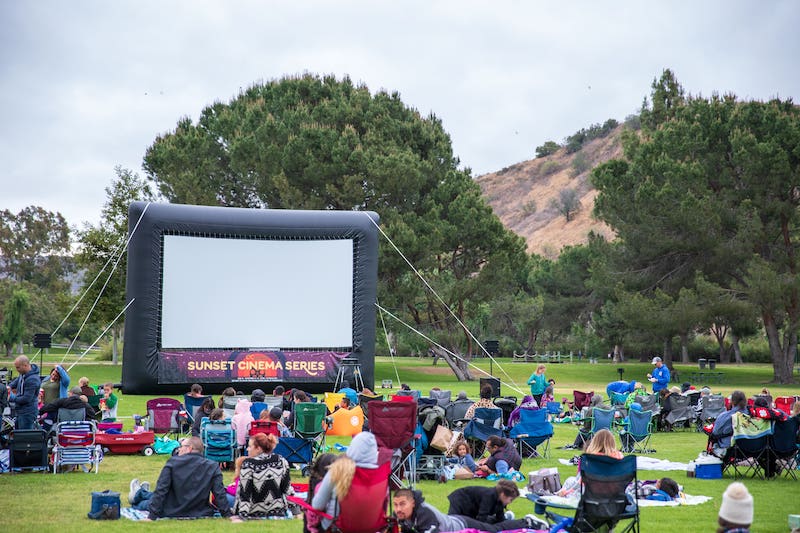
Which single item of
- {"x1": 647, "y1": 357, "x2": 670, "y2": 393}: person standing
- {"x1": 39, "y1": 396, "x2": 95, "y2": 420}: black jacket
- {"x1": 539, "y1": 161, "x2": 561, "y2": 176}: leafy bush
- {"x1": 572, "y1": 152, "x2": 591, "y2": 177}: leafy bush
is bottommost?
{"x1": 39, "y1": 396, "x2": 95, "y2": 420}: black jacket

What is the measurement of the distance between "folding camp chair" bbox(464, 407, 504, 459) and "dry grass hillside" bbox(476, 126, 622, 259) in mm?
64425

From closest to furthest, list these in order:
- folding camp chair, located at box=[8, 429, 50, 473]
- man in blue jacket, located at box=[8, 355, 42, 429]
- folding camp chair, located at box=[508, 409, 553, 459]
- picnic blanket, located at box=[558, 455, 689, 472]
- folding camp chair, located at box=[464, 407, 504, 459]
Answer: folding camp chair, located at box=[8, 429, 50, 473] → man in blue jacket, located at box=[8, 355, 42, 429] → picnic blanket, located at box=[558, 455, 689, 472] → folding camp chair, located at box=[464, 407, 504, 459] → folding camp chair, located at box=[508, 409, 553, 459]

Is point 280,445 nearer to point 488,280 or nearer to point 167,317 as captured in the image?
point 167,317

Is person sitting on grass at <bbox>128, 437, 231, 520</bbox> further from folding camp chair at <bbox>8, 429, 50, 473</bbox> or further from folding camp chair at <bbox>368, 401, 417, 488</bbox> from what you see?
→ folding camp chair at <bbox>8, 429, 50, 473</bbox>

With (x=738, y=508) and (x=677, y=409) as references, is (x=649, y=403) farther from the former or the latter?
(x=738, y=508)

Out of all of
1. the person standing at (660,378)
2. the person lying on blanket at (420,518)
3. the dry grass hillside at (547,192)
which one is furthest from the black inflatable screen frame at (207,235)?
the dry grass hillside at (547,192)

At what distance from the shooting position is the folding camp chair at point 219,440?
9.15 metres

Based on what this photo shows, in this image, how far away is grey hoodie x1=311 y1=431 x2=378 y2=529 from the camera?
16.8ft

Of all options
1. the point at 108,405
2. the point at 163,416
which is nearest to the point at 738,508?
the point at 163,416

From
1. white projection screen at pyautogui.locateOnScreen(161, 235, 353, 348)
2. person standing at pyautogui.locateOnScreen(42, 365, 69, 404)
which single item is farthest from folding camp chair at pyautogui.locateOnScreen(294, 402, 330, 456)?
white projection screen at pyautogui.locateOnScreen(161, 235, 353, 348)

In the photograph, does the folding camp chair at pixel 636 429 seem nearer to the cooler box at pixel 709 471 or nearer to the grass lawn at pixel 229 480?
the grass lawn at pixel 229 480

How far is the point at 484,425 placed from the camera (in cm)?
1004

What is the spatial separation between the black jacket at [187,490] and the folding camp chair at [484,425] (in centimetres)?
385

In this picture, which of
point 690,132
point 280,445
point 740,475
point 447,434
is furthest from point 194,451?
point 690,132
